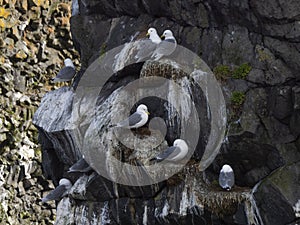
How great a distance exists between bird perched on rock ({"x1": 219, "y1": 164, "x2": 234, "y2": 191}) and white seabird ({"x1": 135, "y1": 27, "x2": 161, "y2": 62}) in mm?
3449

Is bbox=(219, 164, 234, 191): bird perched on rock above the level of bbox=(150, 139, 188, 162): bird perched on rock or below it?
below

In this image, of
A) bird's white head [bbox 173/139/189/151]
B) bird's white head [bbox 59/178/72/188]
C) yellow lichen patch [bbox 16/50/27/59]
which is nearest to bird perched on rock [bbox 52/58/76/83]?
bird's white head [bbox 59/178/72/188]

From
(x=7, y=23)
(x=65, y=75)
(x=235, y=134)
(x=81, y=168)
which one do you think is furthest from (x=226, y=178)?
(x=7, y=23)

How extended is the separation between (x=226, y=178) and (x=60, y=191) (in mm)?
4666

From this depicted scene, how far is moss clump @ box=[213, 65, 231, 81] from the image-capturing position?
457 inches

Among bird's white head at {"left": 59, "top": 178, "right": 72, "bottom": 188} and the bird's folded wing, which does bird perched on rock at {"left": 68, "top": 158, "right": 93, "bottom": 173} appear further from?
the bird's folded wing

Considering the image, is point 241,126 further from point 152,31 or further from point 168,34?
point 152,31

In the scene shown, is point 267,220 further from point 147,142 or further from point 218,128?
point 147,142

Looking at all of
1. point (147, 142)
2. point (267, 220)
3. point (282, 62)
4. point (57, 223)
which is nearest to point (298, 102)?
point (282, 62)

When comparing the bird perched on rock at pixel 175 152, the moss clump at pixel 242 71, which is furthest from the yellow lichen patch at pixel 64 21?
the bird perched on rock at pixel 175 152

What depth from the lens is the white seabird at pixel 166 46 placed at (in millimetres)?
12281

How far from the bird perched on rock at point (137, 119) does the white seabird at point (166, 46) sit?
1.30m

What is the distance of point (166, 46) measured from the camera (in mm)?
12273

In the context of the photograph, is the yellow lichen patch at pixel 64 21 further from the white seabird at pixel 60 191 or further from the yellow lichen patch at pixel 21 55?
the white seabird at pixel 60 191
